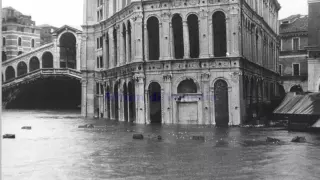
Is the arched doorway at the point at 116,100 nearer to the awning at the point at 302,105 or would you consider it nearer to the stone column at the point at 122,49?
the stone column at the point at 122,49

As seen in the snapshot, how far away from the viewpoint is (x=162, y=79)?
3403 cm

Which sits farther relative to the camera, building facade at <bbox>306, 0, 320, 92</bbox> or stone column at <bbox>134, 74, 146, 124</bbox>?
building facade at <bbox>306, 0, 320, 92</bbox>

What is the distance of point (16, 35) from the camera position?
259 feet

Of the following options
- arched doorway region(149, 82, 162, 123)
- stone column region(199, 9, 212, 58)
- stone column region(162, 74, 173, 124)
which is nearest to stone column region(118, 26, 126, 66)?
arched doorway region(149, 82, 162, 123)

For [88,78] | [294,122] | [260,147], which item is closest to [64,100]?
[88,78]

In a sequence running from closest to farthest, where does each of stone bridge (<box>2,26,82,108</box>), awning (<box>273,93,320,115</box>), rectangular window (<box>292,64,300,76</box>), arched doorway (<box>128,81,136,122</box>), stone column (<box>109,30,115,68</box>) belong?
1. awning (<box>273,93,320,115</box>)
2. arched doorway (<box>128,81,136,122</box>)
3. stone column (<box>109,30,115,68</box>)
4. rectangular window (<box>292,64,300,76</box>)
5. stone bridge (<box>2,26,82,108</box>)

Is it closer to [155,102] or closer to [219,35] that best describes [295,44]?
[219,35]

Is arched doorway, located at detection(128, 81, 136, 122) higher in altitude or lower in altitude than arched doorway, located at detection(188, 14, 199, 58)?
lower

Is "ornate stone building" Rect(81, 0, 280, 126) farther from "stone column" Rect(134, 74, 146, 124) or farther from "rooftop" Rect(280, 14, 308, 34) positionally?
"rooftop" Rect(280, 14, 308, 34)

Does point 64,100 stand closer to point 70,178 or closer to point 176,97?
point 176,97

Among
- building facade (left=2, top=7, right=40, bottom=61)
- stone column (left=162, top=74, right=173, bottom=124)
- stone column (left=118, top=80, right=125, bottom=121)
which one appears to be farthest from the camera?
building facade (left=2, top=7, right=40, bottom=61)

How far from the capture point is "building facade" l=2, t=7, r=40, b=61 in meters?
78.4

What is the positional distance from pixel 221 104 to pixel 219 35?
20.7 feet

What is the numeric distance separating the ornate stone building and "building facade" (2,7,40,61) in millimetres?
44553
